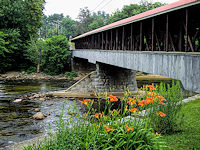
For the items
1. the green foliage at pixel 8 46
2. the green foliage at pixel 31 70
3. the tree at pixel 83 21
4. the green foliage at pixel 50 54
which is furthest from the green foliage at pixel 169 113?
the tree at pixel 83 21

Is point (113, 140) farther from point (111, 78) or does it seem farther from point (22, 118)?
point (111, 78)

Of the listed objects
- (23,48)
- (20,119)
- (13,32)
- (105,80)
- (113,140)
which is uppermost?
(13,32)

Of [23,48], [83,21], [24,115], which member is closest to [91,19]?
[83,21]

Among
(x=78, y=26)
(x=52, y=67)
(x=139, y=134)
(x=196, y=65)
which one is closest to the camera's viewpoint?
(x=139, y=134)

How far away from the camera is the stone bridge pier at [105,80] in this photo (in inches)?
701

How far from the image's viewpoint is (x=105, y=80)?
1803 cm

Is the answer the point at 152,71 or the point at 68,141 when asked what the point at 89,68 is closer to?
the point at 152,71

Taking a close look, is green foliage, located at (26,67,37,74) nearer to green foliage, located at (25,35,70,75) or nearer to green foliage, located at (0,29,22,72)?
green foliage, located at (25,35,70,75)

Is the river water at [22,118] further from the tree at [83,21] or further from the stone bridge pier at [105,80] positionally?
the tree at [83,21]

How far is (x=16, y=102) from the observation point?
14922 mm

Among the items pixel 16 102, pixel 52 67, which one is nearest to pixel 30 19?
pixel 52 67

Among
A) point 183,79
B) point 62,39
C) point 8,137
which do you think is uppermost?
point 62,39

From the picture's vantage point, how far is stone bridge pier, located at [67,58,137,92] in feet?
58.4

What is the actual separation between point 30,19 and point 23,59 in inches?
327
